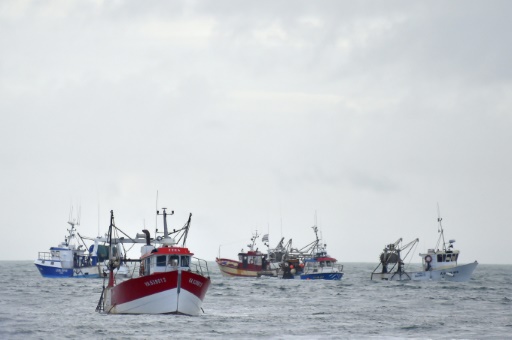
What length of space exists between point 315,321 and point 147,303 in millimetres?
12648

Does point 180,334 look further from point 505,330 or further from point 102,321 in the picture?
point 505,330

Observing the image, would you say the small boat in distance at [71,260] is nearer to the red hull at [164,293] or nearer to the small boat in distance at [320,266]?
the small boat in distance at [320,266]

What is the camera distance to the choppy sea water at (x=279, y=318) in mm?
50531

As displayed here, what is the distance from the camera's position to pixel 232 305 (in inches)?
3029

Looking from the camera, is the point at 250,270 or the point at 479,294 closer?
the point at 479,294

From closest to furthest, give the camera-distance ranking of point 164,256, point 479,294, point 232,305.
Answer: point 164,256, point 232,305, point 479,294

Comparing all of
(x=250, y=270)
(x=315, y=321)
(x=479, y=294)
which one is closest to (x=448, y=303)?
(x=479, y=294)

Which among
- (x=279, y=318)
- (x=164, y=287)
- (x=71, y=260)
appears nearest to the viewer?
(x=164, y=287)

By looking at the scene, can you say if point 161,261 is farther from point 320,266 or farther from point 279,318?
point 320,266

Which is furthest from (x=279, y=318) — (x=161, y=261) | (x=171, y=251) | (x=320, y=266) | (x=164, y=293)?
(x=320, y=266)

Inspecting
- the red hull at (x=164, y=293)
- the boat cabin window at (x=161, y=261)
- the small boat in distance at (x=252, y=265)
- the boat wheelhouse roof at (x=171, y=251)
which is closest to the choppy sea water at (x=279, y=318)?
the red hull at (x=164, y=293)

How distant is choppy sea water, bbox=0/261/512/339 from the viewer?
50.5 meters

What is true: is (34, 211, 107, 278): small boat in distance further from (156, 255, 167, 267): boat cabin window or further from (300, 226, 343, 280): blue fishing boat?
(156, 255, 167, 267): boat cabin window

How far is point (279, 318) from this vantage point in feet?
205
